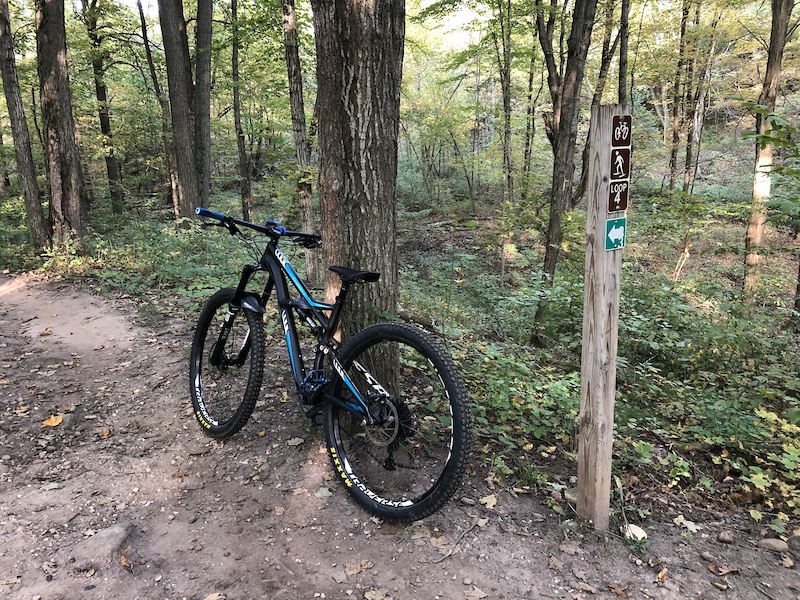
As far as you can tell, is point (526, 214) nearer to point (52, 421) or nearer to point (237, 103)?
point (237, 103)

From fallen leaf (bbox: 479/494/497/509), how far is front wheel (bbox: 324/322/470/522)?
325 mm

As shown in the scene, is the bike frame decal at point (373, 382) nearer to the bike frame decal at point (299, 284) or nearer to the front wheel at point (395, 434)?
the front wheel at point (395, 434)

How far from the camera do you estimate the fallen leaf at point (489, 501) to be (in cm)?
292

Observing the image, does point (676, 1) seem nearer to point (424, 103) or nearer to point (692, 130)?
point (692, 130)

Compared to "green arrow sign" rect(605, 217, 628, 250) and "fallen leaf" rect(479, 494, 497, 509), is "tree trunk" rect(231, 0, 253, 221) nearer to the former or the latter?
"green arrow sign" rect(605, 217, 628, 250)

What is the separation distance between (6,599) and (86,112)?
16.6 metres

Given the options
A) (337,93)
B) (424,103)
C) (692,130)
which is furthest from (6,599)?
(424,103)

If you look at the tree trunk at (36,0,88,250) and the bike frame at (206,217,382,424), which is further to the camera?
the tree trunk at (36,0,88,250)

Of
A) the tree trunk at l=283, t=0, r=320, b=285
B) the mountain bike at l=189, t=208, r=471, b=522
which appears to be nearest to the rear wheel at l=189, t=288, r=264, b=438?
the mountain bike at l=189, t=208, r=471, b=522

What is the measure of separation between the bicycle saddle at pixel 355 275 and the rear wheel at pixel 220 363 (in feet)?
3.04

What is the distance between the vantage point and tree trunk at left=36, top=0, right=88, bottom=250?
877cm

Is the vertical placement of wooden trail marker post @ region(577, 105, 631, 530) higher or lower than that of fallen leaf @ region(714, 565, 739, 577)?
higher

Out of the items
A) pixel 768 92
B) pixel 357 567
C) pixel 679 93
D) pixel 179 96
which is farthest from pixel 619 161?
pixel 679 93

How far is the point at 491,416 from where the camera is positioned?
12.6 ft
